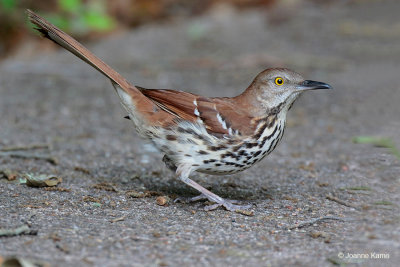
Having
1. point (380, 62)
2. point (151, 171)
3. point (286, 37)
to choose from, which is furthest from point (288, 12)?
point (151, 171)

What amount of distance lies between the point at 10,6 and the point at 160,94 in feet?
19.6

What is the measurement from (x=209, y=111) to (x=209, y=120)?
0.09 metres

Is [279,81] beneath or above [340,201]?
above

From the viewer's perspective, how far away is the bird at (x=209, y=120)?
4.05m

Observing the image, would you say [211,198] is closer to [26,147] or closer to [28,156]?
[28,156]

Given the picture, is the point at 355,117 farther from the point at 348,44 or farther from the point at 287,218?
the point at 348,44

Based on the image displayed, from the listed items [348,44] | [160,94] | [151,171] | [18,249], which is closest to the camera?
[18,249]

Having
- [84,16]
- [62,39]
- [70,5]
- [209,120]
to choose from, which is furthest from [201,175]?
[84,16]

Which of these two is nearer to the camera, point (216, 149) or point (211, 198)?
point (216, 149)

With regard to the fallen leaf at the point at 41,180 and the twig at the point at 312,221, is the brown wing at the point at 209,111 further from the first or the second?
the fallen leaf at the point at 41,180

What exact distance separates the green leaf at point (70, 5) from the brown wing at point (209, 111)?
5.84m

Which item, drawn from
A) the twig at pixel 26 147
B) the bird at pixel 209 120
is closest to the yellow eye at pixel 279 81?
the bird at pixel 209 120

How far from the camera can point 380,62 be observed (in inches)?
381

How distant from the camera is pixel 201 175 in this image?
514cm
